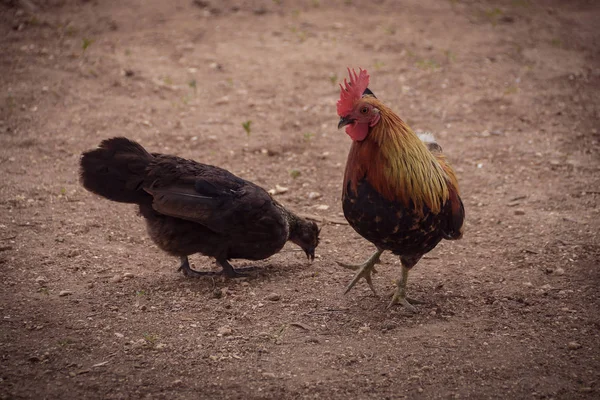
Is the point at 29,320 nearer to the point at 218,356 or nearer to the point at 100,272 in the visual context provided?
the point at 100,272

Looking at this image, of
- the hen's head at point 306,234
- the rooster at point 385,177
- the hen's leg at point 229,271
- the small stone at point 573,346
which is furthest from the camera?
the hen's head at point 306,234

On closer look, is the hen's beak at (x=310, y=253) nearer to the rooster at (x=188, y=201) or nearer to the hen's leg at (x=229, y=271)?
the rooster at (x=188, y=201)

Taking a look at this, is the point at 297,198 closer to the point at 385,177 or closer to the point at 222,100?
the point at 385,177

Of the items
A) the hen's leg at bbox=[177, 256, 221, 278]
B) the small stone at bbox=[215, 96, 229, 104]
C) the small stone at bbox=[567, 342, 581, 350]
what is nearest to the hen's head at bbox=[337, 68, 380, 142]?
the hen's leg at bbox=[177, 256, 221, 278]

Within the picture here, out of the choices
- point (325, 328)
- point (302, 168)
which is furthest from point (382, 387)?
point (302, 168)

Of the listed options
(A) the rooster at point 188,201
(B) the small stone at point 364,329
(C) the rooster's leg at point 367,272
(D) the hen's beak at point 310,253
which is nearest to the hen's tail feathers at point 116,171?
(A) the rooster at point 188,201

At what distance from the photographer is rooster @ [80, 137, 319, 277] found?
5.21m

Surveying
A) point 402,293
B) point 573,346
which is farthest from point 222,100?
point 573,346

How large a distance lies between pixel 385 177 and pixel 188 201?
1.68 meters

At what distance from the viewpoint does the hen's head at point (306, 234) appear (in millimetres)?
5727

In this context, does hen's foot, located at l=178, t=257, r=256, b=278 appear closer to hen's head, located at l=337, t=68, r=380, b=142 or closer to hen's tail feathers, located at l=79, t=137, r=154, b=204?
hen's tail feathers, located at l=79, t=137, r=154, b=204

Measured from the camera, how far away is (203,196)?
5.26 m

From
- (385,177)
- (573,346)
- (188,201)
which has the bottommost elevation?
(573,346)

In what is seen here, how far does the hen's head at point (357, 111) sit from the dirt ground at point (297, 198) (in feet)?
5.02
